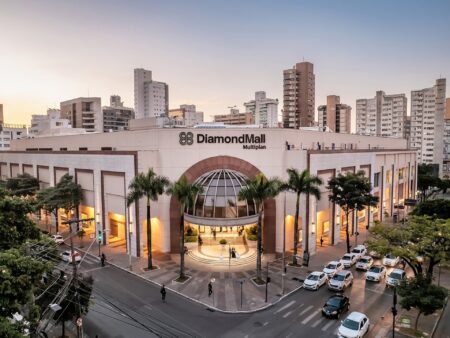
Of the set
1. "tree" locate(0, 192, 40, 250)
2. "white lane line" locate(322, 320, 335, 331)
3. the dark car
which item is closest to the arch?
the dark car

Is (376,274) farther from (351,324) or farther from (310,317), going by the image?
(351,324)

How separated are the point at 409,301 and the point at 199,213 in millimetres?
27521

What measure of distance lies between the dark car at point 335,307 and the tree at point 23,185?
5978 centimetres

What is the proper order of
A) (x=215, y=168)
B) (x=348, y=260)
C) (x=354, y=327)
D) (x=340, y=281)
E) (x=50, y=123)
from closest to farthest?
(x=354, y=327), (x=340, y=281), (x=348, y=260), (x=215, y=168), (x=50, y=123)

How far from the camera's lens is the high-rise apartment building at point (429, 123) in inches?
5979

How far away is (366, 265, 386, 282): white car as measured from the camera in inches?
1527

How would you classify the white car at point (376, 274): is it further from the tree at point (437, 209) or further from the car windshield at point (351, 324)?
the tree at point (437, 209)

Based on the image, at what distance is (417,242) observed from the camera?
29.1 m

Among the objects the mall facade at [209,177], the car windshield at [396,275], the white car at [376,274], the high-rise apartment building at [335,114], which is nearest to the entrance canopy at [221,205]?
the mall facade at [209,177]

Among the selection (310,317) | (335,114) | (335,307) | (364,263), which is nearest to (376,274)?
(364,263)

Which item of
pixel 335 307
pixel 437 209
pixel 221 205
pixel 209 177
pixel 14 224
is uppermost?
pixel 209 177

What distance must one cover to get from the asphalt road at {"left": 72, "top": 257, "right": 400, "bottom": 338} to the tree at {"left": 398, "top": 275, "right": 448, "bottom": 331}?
416 centimetres

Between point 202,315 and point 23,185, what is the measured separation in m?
52.6

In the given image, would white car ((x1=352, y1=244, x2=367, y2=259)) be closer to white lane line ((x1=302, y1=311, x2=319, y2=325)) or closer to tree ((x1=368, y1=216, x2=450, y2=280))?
tree ((x1=368, y1=216, x2=450, y2=280))
